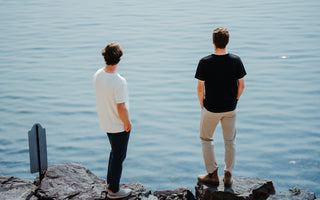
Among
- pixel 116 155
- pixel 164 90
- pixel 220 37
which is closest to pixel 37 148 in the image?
pixel 116 155

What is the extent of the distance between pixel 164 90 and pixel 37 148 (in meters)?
4.83

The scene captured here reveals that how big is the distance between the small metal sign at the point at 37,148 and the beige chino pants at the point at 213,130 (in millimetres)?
1788

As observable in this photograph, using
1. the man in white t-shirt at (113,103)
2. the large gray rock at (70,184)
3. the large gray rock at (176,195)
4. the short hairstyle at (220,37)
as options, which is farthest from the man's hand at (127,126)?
the short hairstyle at (220,37)

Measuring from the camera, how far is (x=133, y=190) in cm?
506

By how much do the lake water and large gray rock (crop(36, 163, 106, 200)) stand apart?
117 cm

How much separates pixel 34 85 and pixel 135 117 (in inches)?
120

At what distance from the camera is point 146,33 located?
14859 millimetres

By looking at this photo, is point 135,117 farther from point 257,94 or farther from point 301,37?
point 301,37

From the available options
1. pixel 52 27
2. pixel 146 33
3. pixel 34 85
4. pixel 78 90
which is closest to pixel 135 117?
pixel 78 90

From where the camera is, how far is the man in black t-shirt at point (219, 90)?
4.46 m

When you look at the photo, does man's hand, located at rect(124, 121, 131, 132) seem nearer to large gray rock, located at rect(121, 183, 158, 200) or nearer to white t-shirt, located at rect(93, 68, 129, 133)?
white t-shirt, located at rect(93, 68, 129, 133)

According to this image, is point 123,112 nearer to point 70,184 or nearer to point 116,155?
point 116,155

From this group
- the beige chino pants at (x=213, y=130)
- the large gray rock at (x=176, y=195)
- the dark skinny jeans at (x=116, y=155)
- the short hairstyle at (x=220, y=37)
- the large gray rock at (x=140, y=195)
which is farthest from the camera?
the large gray rock at (x=176, y=195)

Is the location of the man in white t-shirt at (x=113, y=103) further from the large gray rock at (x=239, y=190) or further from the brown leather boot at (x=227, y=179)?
the brown leather boot at (x=227, y=179)
